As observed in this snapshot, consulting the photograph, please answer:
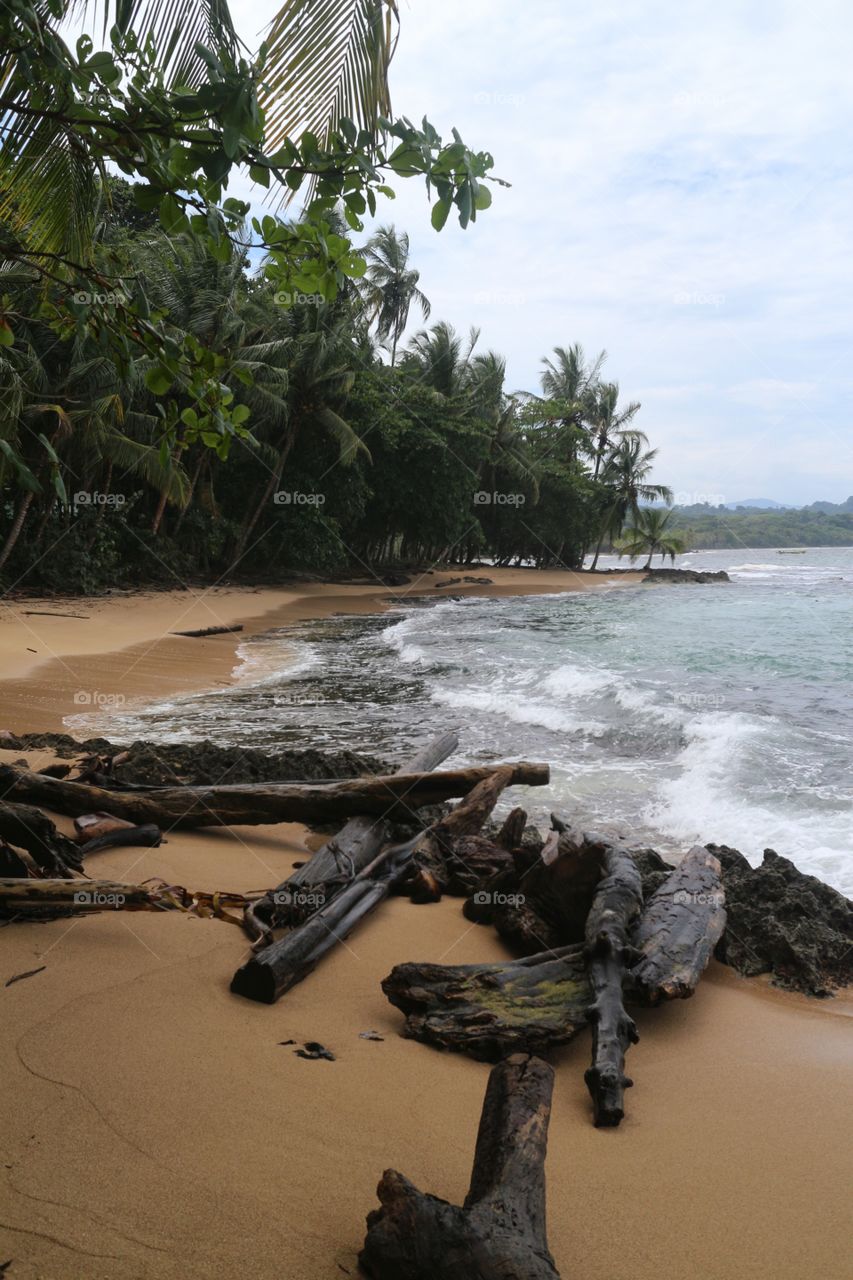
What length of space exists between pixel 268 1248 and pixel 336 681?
1247cm

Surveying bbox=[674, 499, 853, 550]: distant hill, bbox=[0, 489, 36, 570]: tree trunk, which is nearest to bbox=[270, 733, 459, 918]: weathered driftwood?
bbox=[0, 489, 36, 570]: tree trunk

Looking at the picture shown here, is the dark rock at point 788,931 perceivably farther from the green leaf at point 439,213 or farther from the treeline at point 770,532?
the treeline at point 770,532

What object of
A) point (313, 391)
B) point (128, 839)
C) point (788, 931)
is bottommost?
point (788, 931)

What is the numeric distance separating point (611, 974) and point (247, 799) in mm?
2911

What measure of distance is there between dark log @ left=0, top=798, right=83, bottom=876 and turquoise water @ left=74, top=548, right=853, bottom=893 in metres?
3.97

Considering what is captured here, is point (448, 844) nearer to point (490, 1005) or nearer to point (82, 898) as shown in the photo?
point (490, 1005)

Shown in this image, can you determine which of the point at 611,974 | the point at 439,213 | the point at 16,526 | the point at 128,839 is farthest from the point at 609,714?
the point at 16,526

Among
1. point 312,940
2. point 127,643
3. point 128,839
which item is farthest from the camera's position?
point 127,643

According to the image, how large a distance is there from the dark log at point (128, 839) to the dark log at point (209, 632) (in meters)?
14.9

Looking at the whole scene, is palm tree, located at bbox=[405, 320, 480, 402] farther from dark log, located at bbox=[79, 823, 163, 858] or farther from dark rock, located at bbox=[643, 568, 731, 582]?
dark log, located at bbox=[79, 823, 163, 858]

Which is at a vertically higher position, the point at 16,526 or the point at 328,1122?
the point at 16,526

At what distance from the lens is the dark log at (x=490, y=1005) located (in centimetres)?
327

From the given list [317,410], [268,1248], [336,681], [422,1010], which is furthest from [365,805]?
[317,410]

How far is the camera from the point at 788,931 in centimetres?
465
